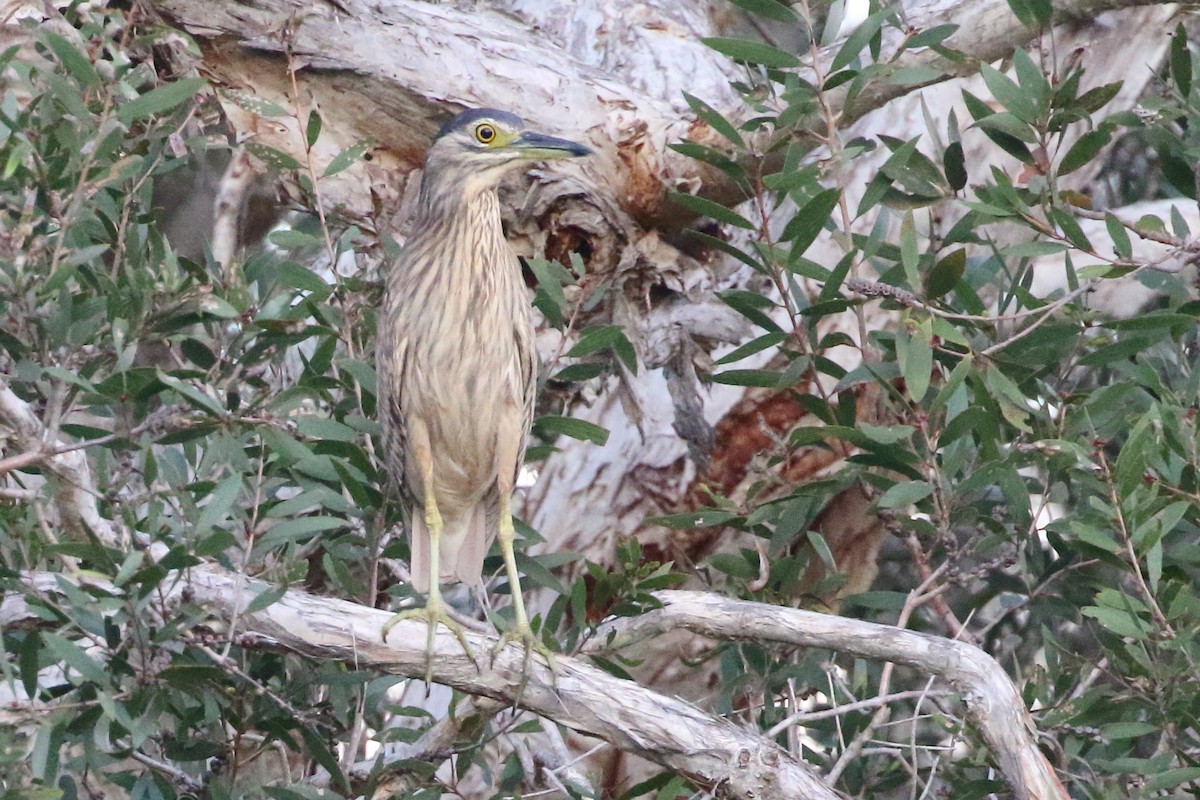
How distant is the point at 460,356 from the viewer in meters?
3.63

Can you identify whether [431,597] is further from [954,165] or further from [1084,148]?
[1084,148]

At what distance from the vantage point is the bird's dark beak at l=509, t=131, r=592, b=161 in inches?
138

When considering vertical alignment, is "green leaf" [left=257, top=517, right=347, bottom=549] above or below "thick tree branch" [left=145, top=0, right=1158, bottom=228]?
below

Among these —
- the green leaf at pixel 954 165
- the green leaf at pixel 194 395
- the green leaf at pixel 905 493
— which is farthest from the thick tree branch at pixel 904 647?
the green leaf at pixel 954 165

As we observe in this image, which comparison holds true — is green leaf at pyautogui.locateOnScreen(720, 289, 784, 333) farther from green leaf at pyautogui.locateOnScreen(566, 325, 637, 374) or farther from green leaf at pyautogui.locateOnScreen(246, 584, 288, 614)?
green leaf at pyautogui.locateOnScreen(246, 584, 288, 614)

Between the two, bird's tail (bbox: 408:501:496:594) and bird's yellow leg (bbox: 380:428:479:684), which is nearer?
bird's yellow leg (bbox: 380:428:479:684)

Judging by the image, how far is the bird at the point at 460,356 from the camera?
3551 millimetres

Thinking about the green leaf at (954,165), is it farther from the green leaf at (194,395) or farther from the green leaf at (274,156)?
the green leaf at (194,395)

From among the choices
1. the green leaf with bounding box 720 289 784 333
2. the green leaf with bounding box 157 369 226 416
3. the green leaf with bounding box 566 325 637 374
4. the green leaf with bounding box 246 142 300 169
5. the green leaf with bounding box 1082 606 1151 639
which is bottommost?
the green leaf with bounding box 1082 606 1151 639

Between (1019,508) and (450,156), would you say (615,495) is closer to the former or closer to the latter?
(450,156)

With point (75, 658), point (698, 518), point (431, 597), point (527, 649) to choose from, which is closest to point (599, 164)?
point (698, 518)

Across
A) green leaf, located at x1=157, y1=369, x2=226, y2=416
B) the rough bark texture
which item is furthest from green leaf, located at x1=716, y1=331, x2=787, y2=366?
green leaf, located at x1=157, y1=369, x2=226, y2=416

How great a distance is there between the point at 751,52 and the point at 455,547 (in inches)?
60.3

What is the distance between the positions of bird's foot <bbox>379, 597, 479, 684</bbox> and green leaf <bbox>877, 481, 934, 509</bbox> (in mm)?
947
